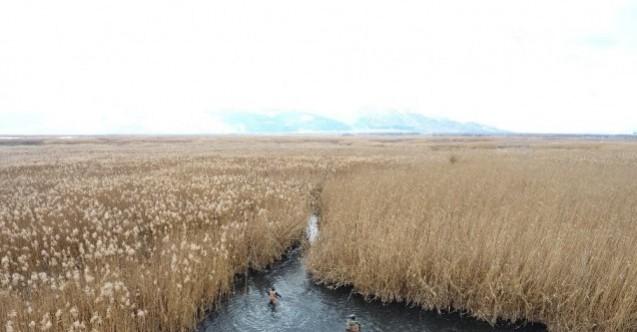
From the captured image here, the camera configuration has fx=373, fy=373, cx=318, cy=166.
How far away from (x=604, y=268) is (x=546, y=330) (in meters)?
1.47

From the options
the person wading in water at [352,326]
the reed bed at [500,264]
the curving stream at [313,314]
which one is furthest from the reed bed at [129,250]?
the person wading in water at [352,326]

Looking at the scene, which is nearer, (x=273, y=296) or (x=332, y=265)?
(x=273, y=296)

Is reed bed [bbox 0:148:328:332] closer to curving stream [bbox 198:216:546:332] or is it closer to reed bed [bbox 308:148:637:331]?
curving stream [bbox 198:216:546:332]

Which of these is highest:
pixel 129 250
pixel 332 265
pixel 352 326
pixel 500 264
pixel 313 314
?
pixel 129 250

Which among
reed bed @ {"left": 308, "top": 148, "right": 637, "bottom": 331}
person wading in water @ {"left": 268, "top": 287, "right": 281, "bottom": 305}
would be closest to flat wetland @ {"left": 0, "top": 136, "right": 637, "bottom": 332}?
reed bed @ {"left": 308, "top": 148, "right": 637, "bottom": 331}

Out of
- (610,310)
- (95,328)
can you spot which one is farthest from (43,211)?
(610,310)

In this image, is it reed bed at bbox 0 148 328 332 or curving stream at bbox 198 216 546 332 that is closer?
reed bed at bbox 0 148 328 332

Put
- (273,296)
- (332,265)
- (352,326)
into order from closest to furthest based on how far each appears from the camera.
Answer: (352,326)
(273,296)
(332,265)

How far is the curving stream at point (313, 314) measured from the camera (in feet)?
21.1

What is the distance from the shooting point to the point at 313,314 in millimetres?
6879

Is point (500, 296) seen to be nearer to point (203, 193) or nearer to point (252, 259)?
point (252, 259)

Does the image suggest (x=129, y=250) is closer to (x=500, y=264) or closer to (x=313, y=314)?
(x=313, y=314)

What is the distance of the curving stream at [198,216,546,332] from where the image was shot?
6445 millimetres

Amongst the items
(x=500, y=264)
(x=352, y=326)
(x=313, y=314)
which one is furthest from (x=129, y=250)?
(x=500, y=264)
